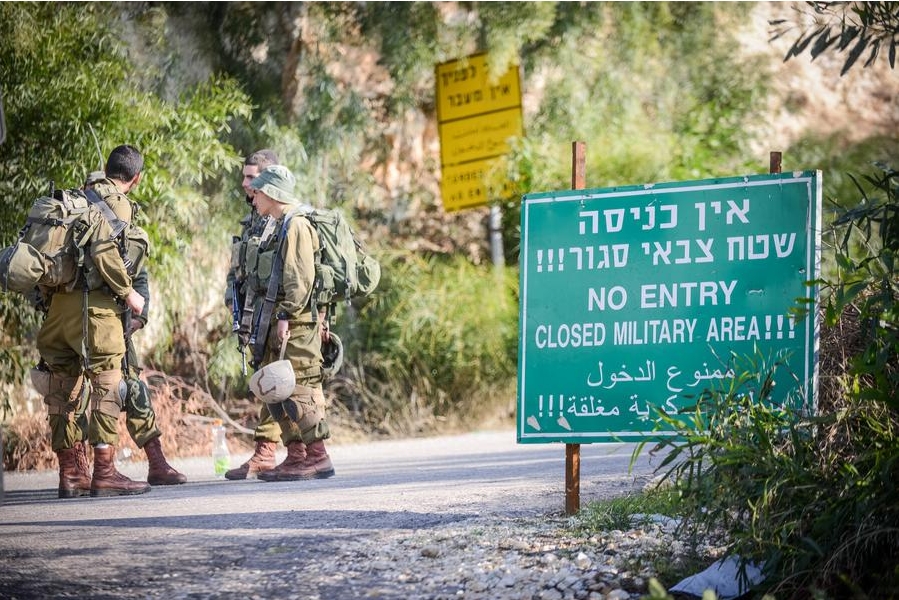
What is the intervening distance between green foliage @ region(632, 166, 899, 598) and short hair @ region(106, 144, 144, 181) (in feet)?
13.8

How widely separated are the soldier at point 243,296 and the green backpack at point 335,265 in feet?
1.26

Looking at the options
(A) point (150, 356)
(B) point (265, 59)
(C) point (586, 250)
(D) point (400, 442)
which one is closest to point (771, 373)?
(C) point (586, 250)

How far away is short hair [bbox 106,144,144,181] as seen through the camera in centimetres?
789

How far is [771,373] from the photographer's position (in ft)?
17.8

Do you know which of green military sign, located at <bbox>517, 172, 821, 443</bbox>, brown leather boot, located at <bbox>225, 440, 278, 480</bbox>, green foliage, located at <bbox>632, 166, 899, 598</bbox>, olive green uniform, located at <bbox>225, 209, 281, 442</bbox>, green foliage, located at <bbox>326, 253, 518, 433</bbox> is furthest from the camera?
green foliage, located at <bbox>326, 253, 518, 433</bbox>

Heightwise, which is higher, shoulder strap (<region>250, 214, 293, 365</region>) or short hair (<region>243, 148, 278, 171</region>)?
short hair (<region>243, 148, 278, 171</region>)

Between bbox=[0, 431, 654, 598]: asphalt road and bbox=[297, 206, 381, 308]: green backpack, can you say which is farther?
bbox=[297, 206, 381, 308]: green backpack

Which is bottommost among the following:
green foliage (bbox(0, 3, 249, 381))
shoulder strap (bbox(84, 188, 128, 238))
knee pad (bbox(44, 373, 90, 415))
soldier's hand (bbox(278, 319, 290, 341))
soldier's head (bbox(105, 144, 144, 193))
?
knee pad (bbox(44, 373, 90, 415))

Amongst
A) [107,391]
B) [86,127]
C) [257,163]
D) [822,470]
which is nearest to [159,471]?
[107,391]

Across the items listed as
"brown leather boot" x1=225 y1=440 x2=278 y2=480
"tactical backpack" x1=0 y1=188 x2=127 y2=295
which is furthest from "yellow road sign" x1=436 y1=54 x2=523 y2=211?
"tactical backpack" x1=0 y1=188 x2=127 y2=295

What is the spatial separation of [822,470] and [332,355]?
406 cm

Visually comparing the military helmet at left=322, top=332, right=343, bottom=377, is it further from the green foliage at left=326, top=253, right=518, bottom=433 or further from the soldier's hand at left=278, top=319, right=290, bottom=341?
the green foliage at left=326, top=253, right=518, bottom=433

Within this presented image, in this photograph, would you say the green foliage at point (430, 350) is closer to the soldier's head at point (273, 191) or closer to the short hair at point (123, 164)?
the soldier's head at point (273, 191)

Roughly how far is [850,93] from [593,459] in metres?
17.3
